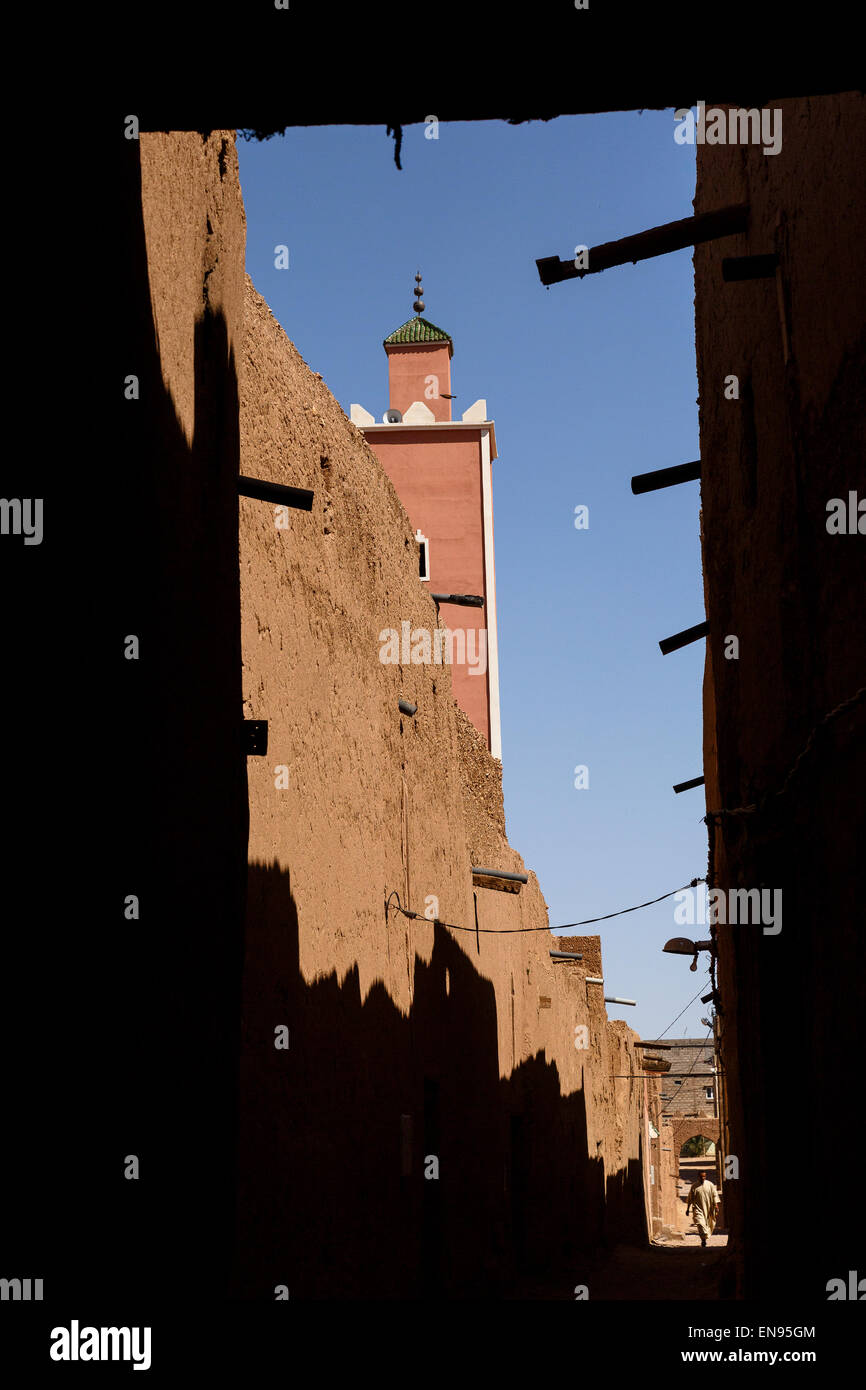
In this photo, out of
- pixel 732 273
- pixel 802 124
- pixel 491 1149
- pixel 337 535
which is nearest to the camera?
pixel 802 124

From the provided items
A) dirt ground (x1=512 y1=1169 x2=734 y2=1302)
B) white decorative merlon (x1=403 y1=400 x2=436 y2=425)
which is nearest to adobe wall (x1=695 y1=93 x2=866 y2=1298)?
dirt ground (x1=512 y1=1169 x2=734 y2=1302)

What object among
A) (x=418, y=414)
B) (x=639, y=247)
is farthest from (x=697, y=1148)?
(x=639, y=247)

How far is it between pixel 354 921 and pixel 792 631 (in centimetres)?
368

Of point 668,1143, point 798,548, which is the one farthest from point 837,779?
point 668,1143

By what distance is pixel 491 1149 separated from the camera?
539 inches

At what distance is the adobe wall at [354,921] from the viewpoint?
7.04 meters

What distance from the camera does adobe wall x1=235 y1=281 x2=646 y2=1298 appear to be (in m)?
7.04

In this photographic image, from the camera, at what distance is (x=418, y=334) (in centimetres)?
2875

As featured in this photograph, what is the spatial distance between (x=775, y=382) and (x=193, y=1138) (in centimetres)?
437

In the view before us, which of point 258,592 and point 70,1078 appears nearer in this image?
point 70,1078

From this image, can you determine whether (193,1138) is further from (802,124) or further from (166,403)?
(802,124)

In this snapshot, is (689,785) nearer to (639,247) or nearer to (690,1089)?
(639,247)

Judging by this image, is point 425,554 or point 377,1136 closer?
point 377,1136

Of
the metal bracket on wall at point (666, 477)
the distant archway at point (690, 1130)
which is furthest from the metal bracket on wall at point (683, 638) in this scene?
the distant archway at point (690, 1130)
